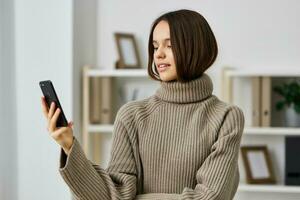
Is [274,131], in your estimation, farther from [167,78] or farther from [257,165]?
[167,78]

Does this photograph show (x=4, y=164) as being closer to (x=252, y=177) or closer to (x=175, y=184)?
(x=252, y=177)

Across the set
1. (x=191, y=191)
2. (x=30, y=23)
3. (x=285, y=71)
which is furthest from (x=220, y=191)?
(x=30, y=23)

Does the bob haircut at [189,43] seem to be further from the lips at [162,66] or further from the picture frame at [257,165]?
the picture frame at [257,165]

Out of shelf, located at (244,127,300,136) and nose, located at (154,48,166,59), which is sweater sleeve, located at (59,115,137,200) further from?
shelf, located at (244,127,300,136)

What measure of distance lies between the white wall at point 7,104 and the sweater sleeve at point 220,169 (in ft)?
6.23

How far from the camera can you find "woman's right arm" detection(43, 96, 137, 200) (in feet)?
4.35

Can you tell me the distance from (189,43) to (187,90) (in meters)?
0.12

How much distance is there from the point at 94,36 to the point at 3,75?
573 mm

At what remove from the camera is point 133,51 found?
10.9ft

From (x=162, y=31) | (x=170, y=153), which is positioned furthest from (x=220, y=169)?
(x=162, y=31)

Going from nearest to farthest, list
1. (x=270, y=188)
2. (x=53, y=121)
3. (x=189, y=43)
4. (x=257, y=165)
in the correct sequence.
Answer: (x=53, y=121) → (x=189, y=43) → (x=270, y=188) → (x=257, y=165)

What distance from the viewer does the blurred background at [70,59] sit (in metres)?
3.13

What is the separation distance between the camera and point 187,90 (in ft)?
4.70

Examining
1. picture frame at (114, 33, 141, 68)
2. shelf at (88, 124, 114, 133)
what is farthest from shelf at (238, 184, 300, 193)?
picture frame at (114, 33, 141, 68)
